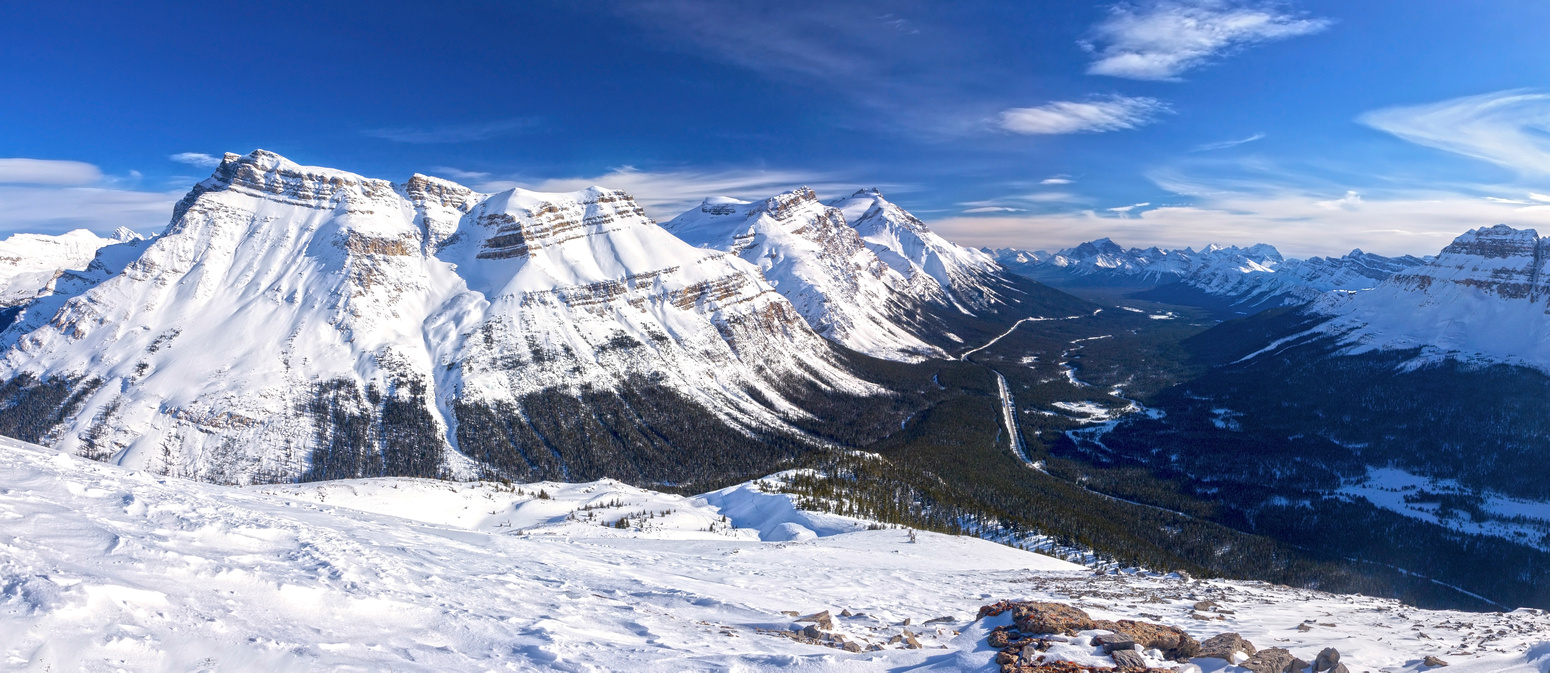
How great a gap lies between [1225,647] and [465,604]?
2315 centimetres

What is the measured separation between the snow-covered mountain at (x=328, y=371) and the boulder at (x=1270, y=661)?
133 metres

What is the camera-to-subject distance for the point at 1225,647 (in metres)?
16.9

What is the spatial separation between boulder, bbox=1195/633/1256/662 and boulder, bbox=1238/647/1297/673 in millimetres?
338

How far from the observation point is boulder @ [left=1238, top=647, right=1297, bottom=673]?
1568 centimetres

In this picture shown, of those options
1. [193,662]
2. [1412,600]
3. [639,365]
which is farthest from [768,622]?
[639,365]

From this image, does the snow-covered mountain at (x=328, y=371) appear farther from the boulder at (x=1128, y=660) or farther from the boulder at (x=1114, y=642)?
the boulder at (x=1128, y=660)

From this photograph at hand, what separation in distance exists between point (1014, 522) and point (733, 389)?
11150cm

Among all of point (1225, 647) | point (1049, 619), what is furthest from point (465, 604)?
point (1225, 647)

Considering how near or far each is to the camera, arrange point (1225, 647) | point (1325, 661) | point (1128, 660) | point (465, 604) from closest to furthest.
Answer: point (1128, 660) < point (1325, 661) < point (1225, 647) < point (465, 604)

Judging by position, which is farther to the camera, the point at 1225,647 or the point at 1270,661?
the point at 1225,647

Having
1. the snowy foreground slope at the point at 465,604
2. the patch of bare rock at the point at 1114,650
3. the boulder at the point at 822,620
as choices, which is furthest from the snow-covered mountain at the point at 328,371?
the patch of bare rock at the point at 1114,650

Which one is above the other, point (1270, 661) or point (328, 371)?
point (1270, 661)

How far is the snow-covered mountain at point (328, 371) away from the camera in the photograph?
437 ft

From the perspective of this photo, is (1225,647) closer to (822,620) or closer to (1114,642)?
(1114,642)
